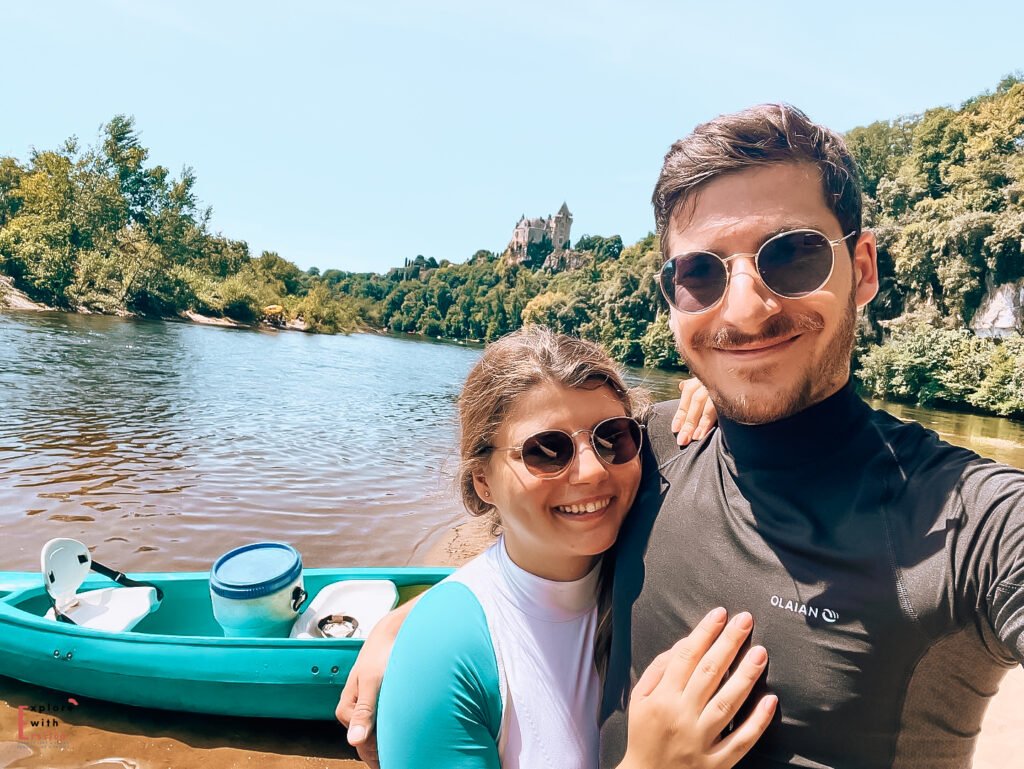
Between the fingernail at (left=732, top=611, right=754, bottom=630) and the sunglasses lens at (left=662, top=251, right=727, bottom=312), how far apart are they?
71cm

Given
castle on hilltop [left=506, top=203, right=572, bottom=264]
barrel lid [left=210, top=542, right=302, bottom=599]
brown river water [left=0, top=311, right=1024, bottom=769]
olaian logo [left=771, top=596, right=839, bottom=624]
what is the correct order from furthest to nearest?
castle on hilltop [left=506, top=203, right=572, bottom=264] → brown river water [left=0, top=311, right=1024, bottom=769] → barrel lid [left=210, top=542, right=302, bottom=599] → olaian logo [left=771, top=596, right=839, bottom=624]

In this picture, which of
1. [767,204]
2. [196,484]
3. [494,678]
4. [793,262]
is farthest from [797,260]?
[196,484]

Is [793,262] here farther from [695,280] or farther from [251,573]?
[251,573]

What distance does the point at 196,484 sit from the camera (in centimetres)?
930

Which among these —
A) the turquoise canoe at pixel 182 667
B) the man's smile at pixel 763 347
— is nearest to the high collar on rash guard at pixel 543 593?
the man's smile at pixel 763 347

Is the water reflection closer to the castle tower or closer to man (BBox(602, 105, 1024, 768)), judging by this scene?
man (BBox(602, 105, 1024, 768))

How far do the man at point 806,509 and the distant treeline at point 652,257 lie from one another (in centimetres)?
271

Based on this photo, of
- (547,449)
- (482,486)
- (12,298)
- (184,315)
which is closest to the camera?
(547,449)

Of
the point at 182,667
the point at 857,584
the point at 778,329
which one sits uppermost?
the point at 778,329

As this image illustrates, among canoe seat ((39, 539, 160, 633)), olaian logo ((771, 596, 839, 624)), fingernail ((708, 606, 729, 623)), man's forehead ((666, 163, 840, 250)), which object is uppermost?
man's forehead ((666, 163, 840, 250))

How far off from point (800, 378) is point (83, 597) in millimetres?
5547

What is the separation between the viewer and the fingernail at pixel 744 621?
121 cm

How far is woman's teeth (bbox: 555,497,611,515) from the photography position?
1.64 meters

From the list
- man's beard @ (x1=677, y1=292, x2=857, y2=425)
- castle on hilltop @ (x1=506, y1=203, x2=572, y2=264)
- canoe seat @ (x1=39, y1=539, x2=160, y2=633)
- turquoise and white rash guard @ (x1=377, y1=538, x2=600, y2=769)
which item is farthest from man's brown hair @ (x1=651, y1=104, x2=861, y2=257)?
castle on hilltop @ (x1=506, y1=203, x2=572, y2=264)
